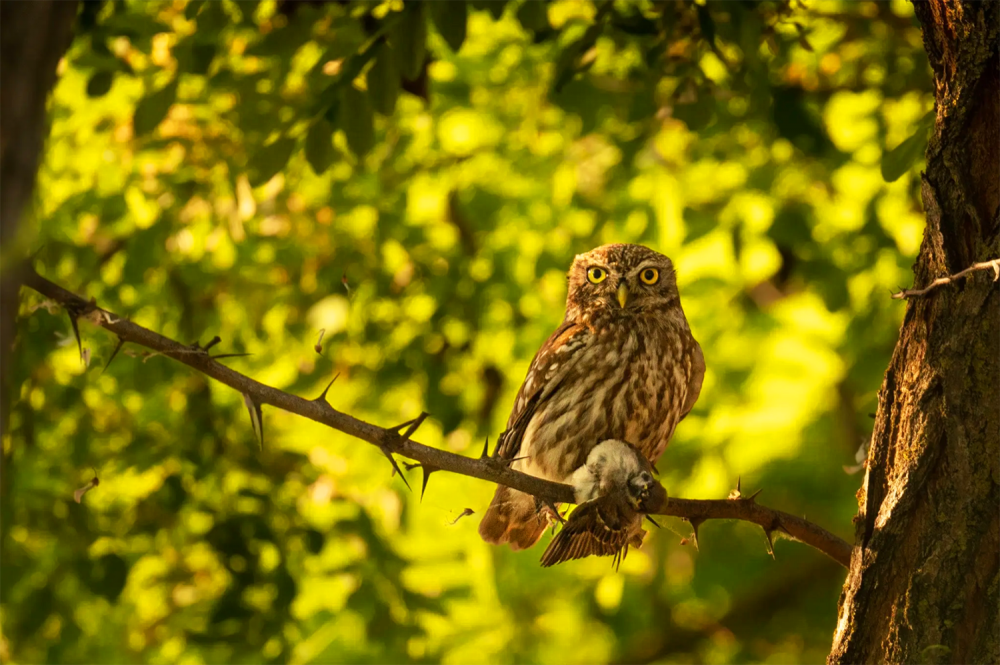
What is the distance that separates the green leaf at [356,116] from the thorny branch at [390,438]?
65.9 inches

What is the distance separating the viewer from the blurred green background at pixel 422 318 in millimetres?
5227

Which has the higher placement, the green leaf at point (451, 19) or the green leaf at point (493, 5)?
the green leaf at point (493, 5)

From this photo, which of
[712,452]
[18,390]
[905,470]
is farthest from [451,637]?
[905,470]

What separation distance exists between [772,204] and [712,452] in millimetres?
1548

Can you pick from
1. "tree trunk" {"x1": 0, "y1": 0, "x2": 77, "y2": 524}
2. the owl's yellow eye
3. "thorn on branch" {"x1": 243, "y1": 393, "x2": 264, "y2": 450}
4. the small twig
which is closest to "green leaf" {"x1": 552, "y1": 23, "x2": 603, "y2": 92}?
the owl's yellow eye

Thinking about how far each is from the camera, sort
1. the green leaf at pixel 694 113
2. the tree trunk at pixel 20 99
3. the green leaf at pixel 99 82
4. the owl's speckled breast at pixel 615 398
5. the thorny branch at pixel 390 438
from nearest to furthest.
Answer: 1. the tree trunk at pixel 20 99
2. the thorny branch at pixel 390 438
3. the owl's speckled breast at pixel 615 398
4. the green leaf at pixel 694 113
5. the green leaf at pixel 99 82

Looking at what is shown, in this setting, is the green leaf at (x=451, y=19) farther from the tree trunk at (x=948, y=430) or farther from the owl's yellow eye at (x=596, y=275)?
the tree trunk at (x=948, y=430)

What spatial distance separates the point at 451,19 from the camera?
140 inches

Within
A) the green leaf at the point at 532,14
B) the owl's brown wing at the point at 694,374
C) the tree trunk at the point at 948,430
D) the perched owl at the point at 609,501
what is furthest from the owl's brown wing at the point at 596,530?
the green leaf at the point at 532,14

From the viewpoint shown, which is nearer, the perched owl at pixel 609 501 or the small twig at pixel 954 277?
the small twig at pixel 954 277

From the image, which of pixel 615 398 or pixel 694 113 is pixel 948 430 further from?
pixel 694 113


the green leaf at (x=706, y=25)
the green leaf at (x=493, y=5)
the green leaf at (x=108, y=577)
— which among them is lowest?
the green leaf at (x=108, y=577)

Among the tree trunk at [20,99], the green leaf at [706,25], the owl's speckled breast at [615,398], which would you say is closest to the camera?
the tree trunk at [20,99]

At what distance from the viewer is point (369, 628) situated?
5.53 meters
